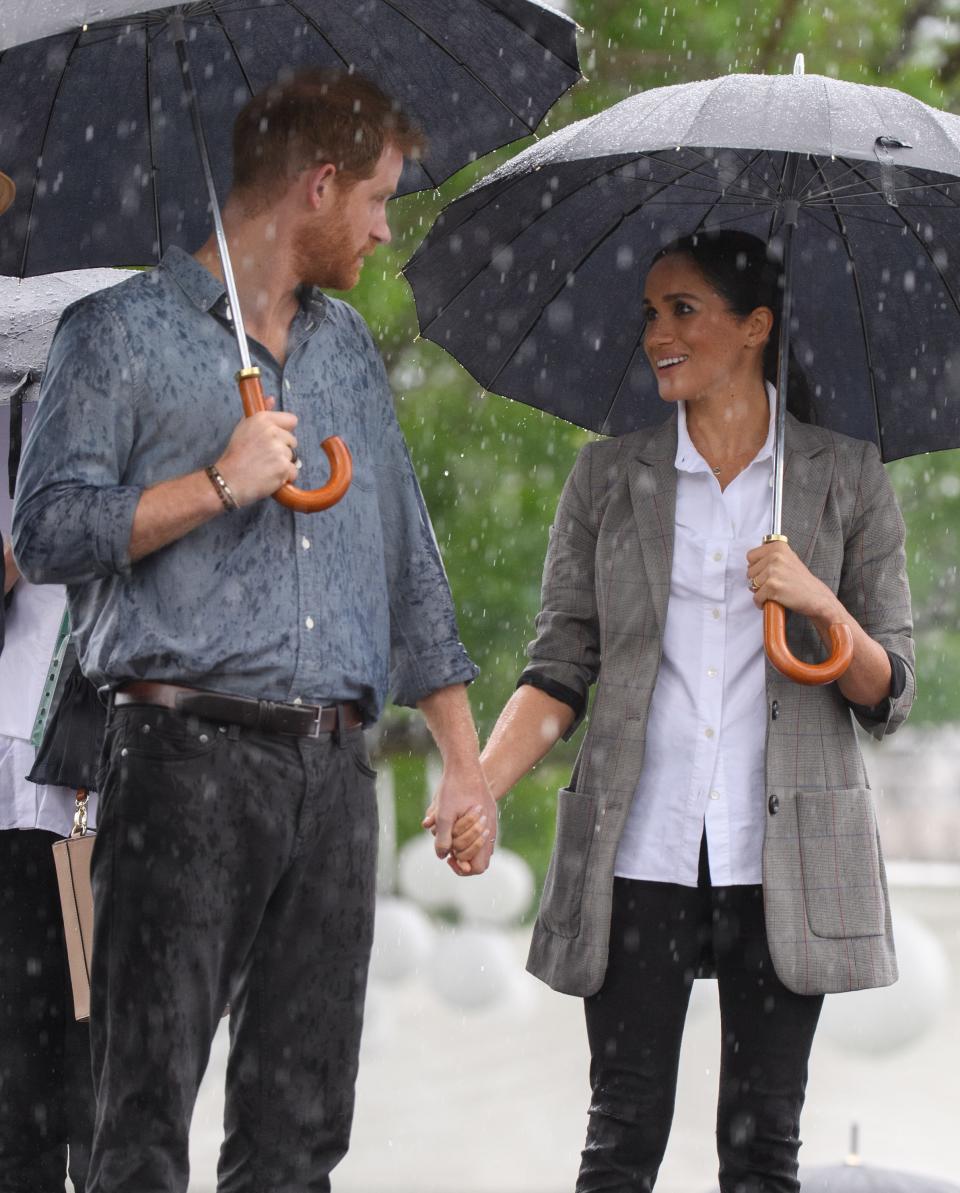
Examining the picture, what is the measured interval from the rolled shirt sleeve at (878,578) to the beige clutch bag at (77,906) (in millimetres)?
1410

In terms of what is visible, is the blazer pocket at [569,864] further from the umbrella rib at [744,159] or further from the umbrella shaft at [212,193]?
the umbrella rib at [744,159]

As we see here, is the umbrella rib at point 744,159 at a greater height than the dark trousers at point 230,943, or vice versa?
the umbrella rib at point 744,159

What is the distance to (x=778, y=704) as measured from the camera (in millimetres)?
3369

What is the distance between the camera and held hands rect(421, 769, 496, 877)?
10.4 feet

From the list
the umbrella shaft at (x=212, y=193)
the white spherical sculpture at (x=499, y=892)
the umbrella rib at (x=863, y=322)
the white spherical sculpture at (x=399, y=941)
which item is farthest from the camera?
the white spherical sculpture at (x=399, y=941)

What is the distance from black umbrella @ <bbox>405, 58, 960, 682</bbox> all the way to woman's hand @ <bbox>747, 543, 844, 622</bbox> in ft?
0.41

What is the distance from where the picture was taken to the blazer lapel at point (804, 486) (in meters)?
3.45

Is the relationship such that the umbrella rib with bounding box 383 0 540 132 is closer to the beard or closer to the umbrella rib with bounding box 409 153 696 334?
the umbrella rib with bounding box 409 153 696 334

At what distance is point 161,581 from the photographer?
9.25 ft

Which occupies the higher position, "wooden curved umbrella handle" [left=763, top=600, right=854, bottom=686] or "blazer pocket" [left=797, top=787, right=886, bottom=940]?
"wooden curved umbrella handle" [left=763, top=600, right=854, bottom=686]

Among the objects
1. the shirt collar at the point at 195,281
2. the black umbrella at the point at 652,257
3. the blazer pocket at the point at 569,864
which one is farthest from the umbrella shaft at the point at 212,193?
the blazer pocket at the point at 569,864

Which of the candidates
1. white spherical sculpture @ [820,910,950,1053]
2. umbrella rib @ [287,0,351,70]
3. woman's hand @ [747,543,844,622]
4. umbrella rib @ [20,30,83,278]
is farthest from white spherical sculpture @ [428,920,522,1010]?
umbrella rib @ [287,0,351,70]

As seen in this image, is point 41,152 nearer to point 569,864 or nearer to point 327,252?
point 327,252

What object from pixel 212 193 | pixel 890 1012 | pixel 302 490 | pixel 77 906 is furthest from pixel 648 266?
pixel 890 1012
